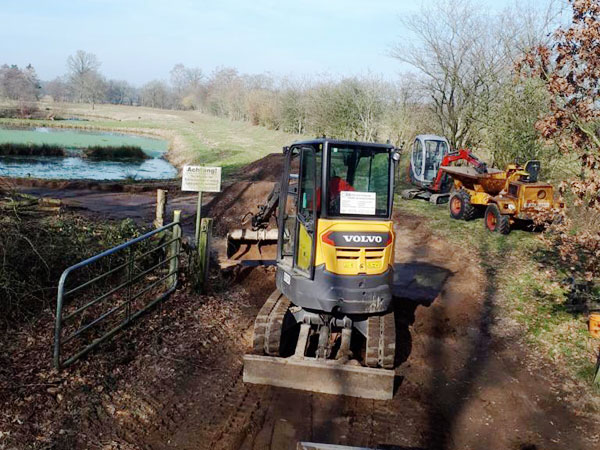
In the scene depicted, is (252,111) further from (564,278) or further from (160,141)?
(564,278)

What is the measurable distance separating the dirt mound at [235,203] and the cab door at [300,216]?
727cm

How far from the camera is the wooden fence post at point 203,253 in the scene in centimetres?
789

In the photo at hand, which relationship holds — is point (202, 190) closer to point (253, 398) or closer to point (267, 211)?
point (267, 211)

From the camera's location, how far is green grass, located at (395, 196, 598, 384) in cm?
683

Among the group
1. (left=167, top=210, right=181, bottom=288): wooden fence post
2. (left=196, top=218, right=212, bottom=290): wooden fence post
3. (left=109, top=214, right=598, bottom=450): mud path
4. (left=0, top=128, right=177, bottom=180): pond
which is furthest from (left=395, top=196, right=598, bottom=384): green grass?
(left=0, top=128, right=177, bottom=180): pond

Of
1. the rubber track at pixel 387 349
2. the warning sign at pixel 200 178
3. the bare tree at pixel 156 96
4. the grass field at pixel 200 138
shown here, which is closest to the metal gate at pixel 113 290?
the warning sign at pixel 200 178

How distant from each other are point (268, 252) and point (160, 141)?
152 ft

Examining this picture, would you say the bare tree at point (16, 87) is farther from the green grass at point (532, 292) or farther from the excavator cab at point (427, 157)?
the green grass at point (532, 292)

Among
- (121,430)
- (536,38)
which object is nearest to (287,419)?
(121,430)

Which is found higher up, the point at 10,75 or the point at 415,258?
the point at 10,75

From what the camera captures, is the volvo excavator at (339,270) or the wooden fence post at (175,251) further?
the wooden fence post at (175,251)

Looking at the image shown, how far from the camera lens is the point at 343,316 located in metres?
6.25

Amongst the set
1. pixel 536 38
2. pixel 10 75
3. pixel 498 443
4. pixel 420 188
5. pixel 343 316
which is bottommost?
pixel 498 443

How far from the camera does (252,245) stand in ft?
32.0
